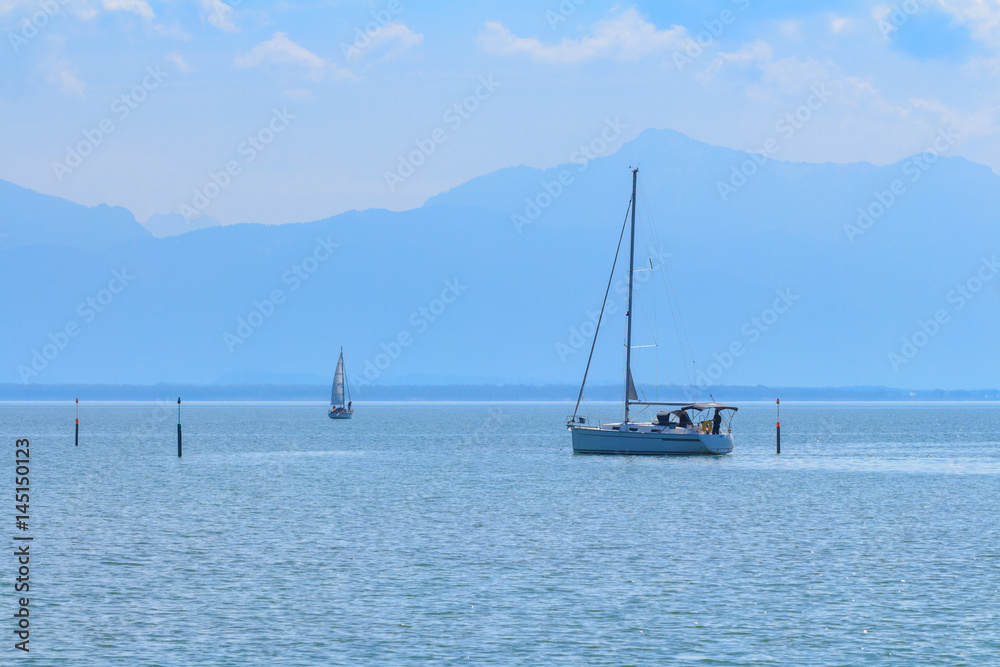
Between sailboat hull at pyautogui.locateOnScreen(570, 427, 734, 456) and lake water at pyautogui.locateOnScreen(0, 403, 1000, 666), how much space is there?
698cm

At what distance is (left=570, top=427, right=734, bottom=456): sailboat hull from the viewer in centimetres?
8475

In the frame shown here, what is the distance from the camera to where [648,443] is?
84625 millimetres

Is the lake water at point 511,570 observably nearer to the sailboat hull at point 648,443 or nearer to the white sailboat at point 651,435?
the sailboat hull at point 648,443

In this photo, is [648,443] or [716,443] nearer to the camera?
[648,443]

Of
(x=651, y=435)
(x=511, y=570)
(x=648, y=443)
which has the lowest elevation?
(x=511, y=570)

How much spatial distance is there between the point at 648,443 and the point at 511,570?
48126 mm

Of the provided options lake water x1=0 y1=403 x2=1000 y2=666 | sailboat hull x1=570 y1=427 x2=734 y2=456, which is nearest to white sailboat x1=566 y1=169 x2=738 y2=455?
sailboat hull x1=570 y1=427 x2=734 y2=456

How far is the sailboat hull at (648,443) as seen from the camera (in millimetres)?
84750

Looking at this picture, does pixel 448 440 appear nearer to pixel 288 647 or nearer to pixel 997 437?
pixel 997 437

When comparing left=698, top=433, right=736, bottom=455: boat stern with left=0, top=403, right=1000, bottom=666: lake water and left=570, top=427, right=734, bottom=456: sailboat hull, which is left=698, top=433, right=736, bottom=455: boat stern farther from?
left=0, top=403, right=1000, bottom=666: lake water

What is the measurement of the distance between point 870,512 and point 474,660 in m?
33.1

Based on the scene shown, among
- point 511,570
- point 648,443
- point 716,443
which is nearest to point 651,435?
point 648,443

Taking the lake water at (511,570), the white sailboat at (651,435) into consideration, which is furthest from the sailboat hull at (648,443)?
the lake water at (511,570)

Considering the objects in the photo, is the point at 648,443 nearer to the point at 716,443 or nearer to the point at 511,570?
the point at 716,443
